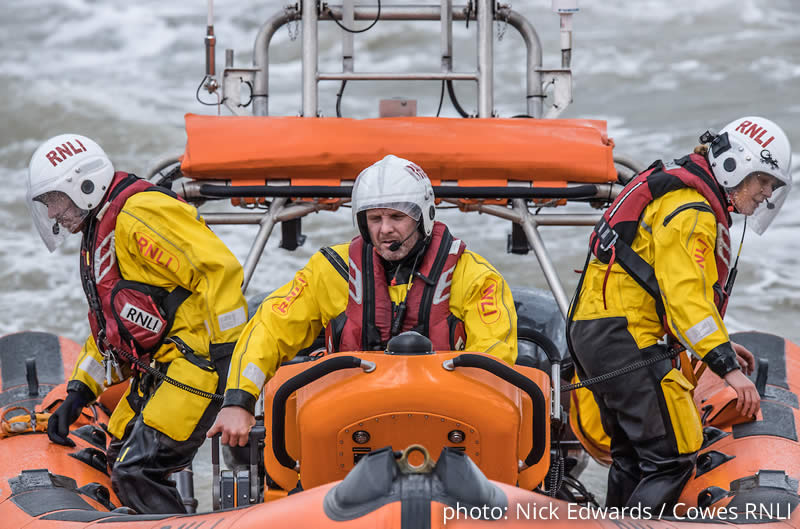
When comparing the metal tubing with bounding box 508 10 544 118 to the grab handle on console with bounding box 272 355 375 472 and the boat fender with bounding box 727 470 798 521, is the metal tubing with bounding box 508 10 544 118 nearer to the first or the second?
the boat fender with bounding box 727 470 798 521

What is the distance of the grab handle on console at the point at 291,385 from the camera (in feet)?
8.21

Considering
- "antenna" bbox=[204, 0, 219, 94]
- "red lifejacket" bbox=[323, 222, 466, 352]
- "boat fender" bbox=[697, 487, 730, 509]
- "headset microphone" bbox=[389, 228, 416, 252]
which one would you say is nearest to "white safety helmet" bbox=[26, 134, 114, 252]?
"red lifejacket" bbox=[323, 222, 466, 352]

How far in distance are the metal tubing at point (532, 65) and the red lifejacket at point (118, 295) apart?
1730 mm

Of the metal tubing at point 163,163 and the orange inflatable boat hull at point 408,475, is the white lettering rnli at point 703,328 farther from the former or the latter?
the metal tubing at point 163,163

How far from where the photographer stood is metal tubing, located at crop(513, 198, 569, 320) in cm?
388

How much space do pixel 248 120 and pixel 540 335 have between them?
1277 mm

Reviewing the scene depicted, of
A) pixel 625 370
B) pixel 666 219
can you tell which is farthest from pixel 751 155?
pixel 625 370

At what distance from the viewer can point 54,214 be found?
10.8 ft

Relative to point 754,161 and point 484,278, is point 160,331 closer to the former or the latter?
point 484,278

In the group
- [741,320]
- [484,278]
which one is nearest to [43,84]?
[741,320]

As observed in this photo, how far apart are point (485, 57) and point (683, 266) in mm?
1689

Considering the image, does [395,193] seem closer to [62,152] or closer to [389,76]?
[62,152]

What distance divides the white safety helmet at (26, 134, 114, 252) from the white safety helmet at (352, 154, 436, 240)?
34.4 inches

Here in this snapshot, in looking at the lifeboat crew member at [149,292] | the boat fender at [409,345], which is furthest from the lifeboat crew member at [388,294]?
the lifeboat crew member at [149,292]
